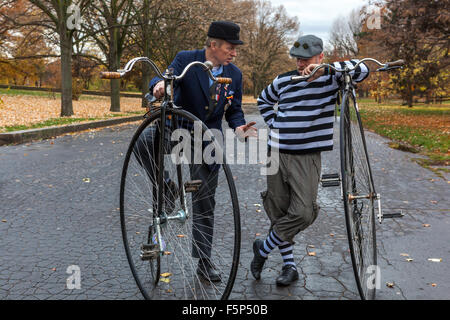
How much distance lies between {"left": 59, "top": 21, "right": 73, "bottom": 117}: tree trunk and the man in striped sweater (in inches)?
707

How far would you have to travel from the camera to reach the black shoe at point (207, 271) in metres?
3.41

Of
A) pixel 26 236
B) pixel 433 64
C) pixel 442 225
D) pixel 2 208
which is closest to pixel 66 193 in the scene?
pixel 2 208

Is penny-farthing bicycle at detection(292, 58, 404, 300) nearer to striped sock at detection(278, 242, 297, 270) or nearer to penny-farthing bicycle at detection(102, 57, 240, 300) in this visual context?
striped sock at detection(278, 242, 297, 270)

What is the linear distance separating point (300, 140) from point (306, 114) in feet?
0.63

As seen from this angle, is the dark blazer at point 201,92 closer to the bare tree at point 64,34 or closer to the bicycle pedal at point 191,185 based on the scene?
the bicycle pedal at point 191,185

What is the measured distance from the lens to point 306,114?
3373mm

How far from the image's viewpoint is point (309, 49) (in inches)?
132

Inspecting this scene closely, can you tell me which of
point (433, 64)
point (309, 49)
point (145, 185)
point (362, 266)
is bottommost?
point (362, 266)

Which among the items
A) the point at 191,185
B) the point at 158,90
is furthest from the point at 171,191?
the point at 158,90

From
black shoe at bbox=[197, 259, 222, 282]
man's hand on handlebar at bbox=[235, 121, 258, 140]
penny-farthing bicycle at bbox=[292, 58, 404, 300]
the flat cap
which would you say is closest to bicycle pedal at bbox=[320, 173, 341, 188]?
penny-farthing bicycle at bbox=[292, 58, 404, 300]

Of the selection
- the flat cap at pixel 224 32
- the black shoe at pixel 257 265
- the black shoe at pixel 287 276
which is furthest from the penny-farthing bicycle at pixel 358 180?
the black shoe at pixel 257 265

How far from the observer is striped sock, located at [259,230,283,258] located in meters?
3.58

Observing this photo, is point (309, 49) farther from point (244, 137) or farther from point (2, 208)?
point (2, 208)
